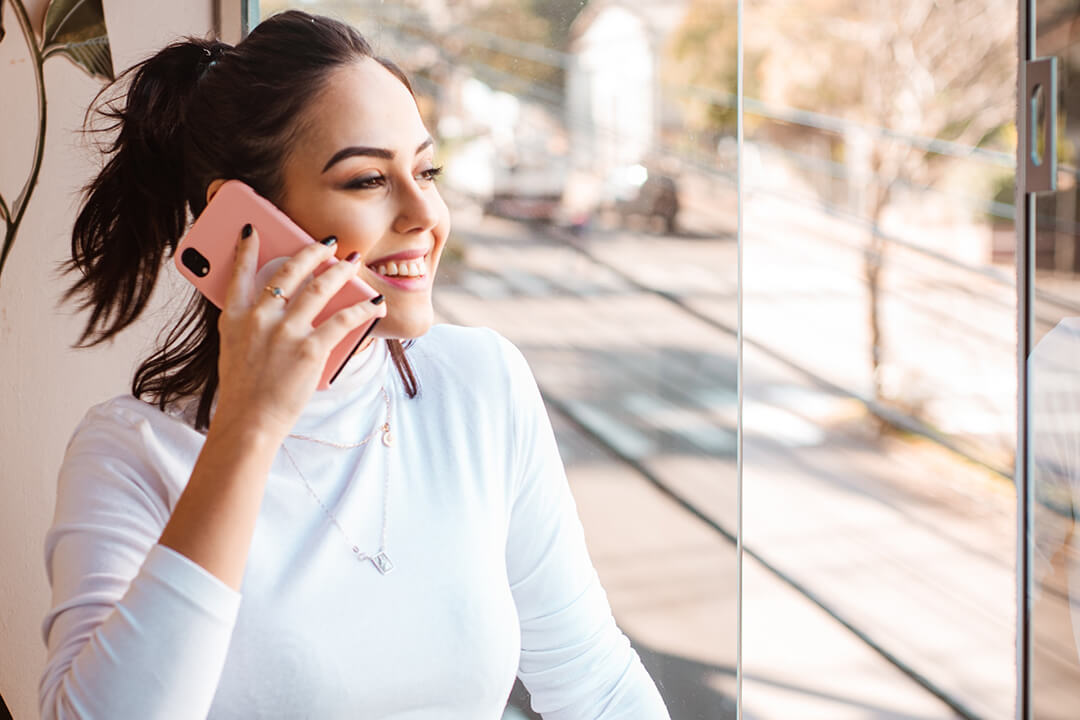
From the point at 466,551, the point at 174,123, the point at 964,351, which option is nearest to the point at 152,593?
the point at 466,551

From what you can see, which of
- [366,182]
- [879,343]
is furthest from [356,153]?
[879,343]

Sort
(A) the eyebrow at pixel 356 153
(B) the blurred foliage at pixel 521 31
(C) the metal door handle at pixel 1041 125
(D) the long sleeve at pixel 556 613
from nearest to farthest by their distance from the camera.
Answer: (A) the eyebrow at pixel 356 153 < (D) the long sleeve at pixel 556 613 < (C) the metal door handle at pixel 1041 125 < (B) the blurred foliage at pixel 521 31

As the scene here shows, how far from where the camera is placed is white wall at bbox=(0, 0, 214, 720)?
4.23 ft

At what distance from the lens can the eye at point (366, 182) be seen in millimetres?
894

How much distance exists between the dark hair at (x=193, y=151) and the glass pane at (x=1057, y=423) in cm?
84

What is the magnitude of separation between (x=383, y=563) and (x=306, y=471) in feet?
0.39

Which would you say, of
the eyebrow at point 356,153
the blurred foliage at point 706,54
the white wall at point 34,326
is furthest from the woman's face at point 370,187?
the blurred foliage at point 706,54

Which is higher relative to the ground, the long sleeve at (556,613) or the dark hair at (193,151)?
the dark hair at (193,151)

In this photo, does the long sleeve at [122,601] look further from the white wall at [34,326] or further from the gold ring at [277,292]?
the white wall at [34,326]

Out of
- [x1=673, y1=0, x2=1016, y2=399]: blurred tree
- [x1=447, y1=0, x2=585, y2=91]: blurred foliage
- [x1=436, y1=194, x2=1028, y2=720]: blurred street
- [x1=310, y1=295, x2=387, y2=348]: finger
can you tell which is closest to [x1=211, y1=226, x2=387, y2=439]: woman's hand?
[x1=310, y1=295, x2=387, y2=348]: finger

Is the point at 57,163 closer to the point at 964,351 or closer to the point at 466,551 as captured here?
the point at 466,551

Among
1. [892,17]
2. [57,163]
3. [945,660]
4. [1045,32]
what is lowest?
[945,660]

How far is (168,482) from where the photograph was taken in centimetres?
85

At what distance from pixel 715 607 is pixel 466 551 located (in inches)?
69.9
